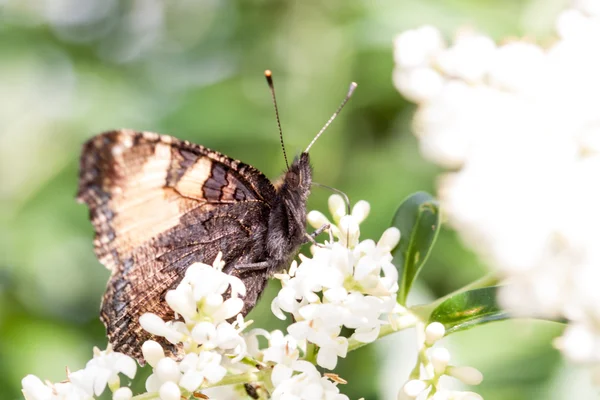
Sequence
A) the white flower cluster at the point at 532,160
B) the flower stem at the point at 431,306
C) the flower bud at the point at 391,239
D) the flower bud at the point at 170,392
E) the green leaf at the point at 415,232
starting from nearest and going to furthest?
1. the white flower cluster at the point at 532,160
2. the flower bud at the point at 170,392
3. the flower stem at the point at 431,306
4. the flower bud at the point at 391,239
5. the green leaf at the point at 415,232

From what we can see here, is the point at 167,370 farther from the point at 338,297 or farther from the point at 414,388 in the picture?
the point at 414,388

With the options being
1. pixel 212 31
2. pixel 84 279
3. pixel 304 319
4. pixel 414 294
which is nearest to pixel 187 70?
pixel 212 31

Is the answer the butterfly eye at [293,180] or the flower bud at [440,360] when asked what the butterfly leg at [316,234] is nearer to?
the butterfly eye at [293,180]

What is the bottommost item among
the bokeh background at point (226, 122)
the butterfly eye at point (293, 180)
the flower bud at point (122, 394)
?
the flower bud at point (122, 394)

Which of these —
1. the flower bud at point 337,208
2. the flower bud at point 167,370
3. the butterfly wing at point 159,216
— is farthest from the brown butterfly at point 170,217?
the flower bud at point 167,370

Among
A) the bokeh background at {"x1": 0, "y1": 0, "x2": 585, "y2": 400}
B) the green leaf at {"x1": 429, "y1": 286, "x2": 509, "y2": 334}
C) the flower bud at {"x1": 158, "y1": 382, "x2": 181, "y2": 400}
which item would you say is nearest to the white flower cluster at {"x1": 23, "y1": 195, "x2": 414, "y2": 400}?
the flower bud at {"x1": 158, "y1": 382, "x2": 181, "y2": 400}

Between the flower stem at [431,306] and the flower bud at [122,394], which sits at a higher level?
the flower stem at [431,306]
